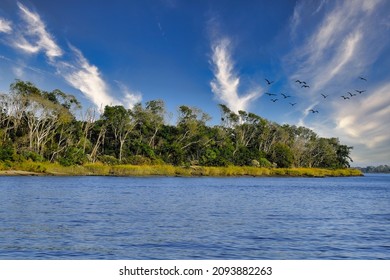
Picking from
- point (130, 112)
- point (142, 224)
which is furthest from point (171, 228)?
point (130, 112)

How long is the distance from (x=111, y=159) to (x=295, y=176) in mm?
46385

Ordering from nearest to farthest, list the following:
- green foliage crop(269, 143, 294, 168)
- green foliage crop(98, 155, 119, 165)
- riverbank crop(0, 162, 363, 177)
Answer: riverbank crop(0, 162, 363, 177) < green foliage crop(98, 155, 119, 165) < green foliage crop(269, 143, 294, 168)

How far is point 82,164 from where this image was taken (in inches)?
3132

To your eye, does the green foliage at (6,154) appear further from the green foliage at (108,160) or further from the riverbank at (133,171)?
the green foliage at (108,160)

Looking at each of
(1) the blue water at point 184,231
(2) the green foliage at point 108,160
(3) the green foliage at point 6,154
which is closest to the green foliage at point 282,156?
(2) the green foliage at point 108,160

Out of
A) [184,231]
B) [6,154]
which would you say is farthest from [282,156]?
[184,231]

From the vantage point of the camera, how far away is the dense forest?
79.9m

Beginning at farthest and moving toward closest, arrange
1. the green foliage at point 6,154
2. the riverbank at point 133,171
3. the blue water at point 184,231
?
the green foliage at point 6,154 < the riverbank at point 133,171 < the blue water at point 184,231

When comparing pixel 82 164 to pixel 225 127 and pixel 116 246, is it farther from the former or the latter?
pixel 116 246

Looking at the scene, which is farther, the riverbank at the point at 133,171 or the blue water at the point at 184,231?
the riverbank at the point at 133,171

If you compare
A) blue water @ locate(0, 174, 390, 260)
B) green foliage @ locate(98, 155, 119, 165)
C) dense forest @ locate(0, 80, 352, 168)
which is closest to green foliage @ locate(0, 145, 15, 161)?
dense forest @ locate(0, 80, 352, 168)

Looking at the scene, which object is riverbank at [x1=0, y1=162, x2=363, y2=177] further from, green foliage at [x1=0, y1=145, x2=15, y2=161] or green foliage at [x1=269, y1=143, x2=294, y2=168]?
green foliage at [x1=269, y1=143, x2=294, y2=168]

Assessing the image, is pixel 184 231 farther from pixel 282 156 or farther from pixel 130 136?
pixel 282 156

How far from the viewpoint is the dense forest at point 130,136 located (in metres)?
79.9
